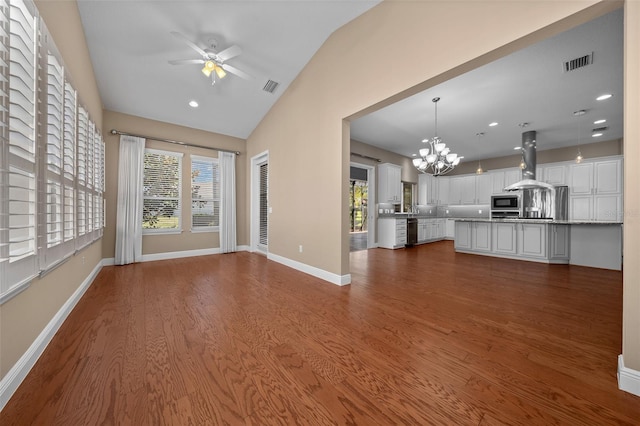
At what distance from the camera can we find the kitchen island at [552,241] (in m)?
4.19

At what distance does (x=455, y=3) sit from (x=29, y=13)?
128 inches

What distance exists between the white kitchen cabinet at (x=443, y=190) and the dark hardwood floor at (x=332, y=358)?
6277mm

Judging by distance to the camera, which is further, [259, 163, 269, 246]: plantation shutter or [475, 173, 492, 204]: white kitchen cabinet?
[475, 173, 492, 204]: white kitchen cabinet

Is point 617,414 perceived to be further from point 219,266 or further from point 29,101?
point 219,266

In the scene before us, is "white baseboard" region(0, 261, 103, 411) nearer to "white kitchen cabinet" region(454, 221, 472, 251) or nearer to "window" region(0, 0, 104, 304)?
"window" region(0, 0, 104, 304)

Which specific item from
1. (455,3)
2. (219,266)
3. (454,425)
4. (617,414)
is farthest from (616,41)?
(219,266)

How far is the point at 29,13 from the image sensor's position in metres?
1.51

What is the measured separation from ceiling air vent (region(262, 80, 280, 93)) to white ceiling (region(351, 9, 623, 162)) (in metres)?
1.96

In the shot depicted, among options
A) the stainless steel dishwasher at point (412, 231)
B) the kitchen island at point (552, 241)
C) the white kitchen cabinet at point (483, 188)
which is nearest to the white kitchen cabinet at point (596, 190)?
the white kitchen cabinet at point (483, 188)

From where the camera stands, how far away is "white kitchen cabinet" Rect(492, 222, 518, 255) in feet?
16.9

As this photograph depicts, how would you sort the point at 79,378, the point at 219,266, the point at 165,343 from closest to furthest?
the point at 79,378, the point at 165,343, the point at 219,266

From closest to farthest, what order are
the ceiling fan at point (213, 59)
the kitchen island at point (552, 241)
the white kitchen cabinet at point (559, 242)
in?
the ceiling fan at point (213, 59)
the kitchen island at point (552, 241)
the white kitchen cabinet at point (559, 242)

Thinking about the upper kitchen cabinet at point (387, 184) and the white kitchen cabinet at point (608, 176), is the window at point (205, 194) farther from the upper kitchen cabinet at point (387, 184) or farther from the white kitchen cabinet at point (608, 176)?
the white kitchen cabinet at point (608, 176)

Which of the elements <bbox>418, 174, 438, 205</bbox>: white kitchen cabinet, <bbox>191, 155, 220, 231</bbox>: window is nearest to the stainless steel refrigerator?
<bbox>418, 174, 438, 205</bbox>: white kitchen cabinet
